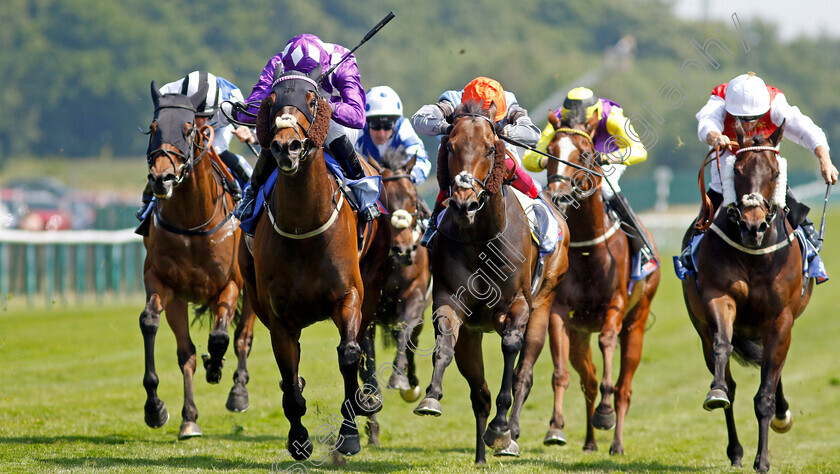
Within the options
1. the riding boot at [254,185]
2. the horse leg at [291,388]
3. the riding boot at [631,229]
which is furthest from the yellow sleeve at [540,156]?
the horse leg at [291,388]

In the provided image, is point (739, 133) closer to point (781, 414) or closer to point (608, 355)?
point (608, 355)

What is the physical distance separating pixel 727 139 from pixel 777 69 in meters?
55.2

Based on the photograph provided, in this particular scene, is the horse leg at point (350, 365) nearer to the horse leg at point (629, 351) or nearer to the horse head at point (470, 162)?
the horse head at point (470, 162)

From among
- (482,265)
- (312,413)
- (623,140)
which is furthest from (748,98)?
(312,413)

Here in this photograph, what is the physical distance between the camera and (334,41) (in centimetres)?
4647

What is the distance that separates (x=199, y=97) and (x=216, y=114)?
837mm

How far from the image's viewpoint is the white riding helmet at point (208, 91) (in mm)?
7840

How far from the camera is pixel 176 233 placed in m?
7.60

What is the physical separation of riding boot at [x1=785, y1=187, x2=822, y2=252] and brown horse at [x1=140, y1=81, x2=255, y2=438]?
4.04 metres

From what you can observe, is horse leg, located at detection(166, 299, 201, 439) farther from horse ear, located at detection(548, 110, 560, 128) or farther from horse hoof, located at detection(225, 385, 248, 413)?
horse ear, located at detection(548, 110, 560, 128)

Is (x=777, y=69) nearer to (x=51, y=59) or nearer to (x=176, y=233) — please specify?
(x=51, y=59)

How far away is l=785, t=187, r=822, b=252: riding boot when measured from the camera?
283 inches

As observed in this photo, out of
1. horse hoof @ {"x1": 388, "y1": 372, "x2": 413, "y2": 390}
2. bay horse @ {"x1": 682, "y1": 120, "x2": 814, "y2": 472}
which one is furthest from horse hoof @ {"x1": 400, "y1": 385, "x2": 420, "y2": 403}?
bay horse @ {"x1": 682, "y1": 120, "x2": 814, "y2": 472}

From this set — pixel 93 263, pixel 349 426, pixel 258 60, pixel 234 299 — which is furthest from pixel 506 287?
pixel 258 60
